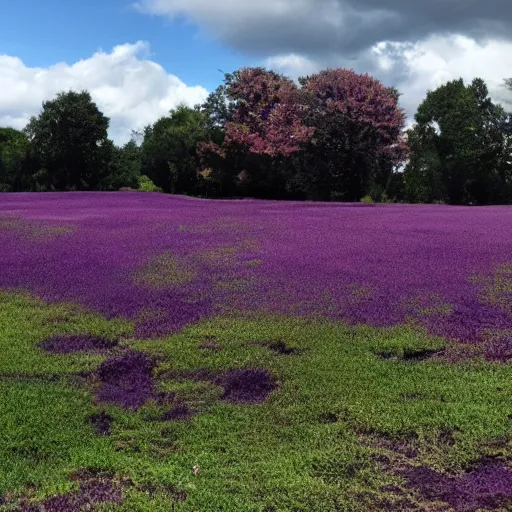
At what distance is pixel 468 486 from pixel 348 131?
34.0 meters

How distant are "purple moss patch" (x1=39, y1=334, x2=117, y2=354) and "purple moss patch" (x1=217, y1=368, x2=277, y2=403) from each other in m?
2.03

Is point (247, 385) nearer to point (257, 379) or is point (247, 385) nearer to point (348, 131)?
point (257, 379)

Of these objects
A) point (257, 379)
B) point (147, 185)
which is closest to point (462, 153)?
point (147, 185)

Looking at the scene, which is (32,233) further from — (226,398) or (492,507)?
(492,507)

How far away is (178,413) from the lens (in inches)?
278

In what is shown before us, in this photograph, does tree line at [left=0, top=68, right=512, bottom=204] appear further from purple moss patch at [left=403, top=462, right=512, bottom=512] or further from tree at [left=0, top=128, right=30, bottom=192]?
purple moss patch at [left=403, top=462, right=512, bottom=512]

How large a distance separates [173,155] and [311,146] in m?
15.7

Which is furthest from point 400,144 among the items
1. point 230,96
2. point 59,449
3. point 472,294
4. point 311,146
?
point 59,449

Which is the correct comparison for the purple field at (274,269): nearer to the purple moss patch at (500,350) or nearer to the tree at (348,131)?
the purple moss patch at (500,350)

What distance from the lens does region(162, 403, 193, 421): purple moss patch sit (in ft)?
22.8

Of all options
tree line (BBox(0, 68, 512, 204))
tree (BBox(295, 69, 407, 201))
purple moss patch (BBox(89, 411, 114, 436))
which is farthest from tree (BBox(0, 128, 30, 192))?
purple moss patch (BBox(89, 411, 114, 436))

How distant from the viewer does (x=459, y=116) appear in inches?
2021

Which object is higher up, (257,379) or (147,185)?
(147,185)

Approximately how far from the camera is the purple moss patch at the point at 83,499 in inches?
213
